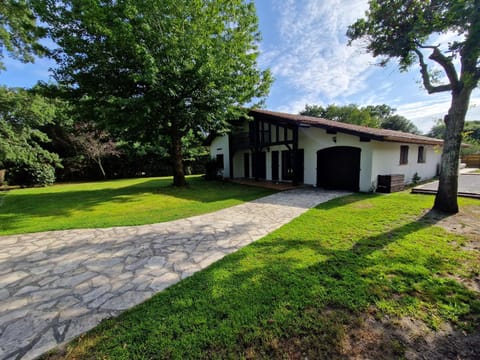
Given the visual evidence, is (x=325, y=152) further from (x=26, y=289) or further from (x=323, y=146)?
(x=26, y=289)

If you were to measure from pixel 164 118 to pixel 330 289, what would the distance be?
35.0 ft

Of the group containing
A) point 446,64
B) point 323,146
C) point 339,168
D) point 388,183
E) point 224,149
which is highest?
point 446,64

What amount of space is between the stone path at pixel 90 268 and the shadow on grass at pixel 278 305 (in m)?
0.35

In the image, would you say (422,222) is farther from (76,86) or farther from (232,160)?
(76,86)

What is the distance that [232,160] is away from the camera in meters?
17.0

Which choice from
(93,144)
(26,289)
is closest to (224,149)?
(93,144)

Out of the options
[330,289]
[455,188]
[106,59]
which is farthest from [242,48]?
[330,289]

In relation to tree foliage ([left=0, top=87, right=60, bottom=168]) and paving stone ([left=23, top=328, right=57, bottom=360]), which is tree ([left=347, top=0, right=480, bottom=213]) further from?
tree foliage ([left=0, top=87, right=60, bottom=168])

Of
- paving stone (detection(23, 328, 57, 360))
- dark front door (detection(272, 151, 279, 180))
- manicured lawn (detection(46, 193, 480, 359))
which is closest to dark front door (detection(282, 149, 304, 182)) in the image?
dark front door (detection(272, 151, 279, 180))

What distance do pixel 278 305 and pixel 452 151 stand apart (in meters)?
6.83

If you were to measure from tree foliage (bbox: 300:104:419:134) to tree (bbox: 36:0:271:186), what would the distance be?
3161 cm

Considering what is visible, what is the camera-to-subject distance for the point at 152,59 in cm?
827

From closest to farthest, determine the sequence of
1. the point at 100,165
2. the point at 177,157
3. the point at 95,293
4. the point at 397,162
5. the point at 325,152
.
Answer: the point at 95,293 → the point at 397,162 → the point at 325,152 → the point at 177,157 → the point at 100,165

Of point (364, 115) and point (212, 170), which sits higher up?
point (364, 115)
